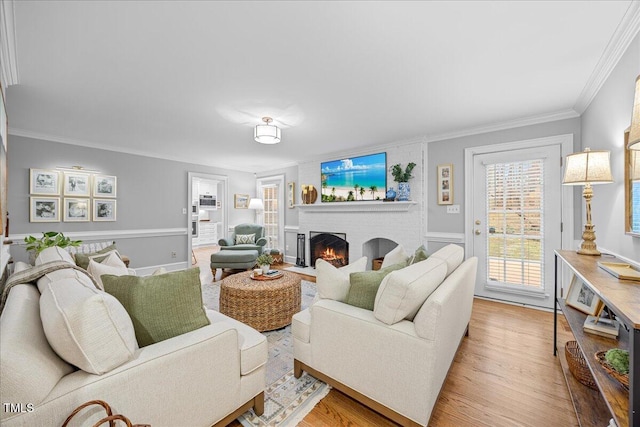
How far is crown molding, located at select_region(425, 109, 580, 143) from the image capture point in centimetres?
307

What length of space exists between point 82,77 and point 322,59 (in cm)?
211

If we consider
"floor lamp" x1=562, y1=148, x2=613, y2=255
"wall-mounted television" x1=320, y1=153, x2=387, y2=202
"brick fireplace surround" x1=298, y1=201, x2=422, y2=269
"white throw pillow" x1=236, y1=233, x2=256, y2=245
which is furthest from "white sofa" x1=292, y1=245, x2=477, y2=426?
"white throw pillow" x1=236, y1=233, x2=256, y2=245

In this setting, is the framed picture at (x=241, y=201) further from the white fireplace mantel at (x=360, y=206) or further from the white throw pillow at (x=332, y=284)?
the white throw pillow at (x=332, y=284)

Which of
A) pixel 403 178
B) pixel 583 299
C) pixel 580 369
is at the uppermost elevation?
pixel 403 178

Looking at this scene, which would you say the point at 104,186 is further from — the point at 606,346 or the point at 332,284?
the point at 606,346

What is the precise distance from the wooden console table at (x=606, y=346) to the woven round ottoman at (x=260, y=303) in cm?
215

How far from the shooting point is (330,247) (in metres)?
5.30

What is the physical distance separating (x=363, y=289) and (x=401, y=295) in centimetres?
33

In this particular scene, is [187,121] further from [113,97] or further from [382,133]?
[382,133]

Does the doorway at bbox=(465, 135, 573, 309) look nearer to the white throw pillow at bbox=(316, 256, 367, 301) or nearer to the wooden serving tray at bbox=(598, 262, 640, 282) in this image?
the wooden serving tray at bbox=(598, 262, 640, 282)

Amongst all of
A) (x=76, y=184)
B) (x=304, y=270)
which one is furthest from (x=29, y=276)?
(x=304, y=270)

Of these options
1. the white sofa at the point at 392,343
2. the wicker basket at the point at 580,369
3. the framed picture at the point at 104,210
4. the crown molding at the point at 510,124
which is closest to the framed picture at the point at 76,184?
the framed picture at the point at 104,210

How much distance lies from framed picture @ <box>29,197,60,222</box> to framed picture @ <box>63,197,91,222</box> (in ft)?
0.33

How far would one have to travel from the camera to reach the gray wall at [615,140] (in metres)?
1.76
